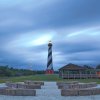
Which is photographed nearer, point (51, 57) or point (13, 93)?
point (13, 93)

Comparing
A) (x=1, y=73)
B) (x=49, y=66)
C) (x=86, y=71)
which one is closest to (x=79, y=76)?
(x=86, y=71)

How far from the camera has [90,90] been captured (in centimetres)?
1570

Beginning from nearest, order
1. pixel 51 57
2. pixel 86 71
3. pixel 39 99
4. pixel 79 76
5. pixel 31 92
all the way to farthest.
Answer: pixel 39 99 → pixel 31 92 → pixel 79 76 → pixel 86 71 → pixel 51 57

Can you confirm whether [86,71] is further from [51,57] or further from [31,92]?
[31,92]

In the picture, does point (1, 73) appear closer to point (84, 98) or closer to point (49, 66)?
point (49, 66)

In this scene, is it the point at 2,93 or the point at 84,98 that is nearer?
the point at 84,98

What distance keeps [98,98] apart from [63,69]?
3251 centimetres

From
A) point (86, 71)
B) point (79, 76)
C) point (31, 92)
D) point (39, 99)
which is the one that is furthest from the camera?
point (86, 71)

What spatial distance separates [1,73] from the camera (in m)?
51.2

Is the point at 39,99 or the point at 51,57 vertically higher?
the point at 51,57

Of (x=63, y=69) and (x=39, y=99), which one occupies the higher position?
(x=63, y=69)

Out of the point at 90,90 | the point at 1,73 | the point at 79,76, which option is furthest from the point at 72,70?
the point at 90,90

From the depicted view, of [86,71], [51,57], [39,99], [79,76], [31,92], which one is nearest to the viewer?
[39,99]

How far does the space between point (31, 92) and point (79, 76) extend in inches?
1094
